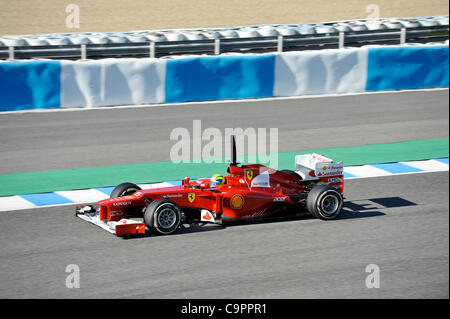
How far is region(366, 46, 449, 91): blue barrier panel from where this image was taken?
17.3 metres

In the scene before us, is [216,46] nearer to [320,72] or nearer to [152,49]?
[152,49]

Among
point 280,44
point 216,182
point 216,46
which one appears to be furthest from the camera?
point 280,44

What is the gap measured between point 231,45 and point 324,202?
9.82 metres

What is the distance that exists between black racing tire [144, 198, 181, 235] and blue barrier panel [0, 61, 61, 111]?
7487mm

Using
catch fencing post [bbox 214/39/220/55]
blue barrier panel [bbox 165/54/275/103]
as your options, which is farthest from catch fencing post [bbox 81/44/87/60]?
catch fencing post [bbox 214/39/220/55]

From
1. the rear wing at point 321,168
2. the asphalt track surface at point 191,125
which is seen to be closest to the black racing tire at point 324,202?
the rear wing at point 321,168

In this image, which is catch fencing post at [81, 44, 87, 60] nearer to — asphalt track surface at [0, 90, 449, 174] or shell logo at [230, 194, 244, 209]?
asphalt track surface at [0, 90, 449, 174]

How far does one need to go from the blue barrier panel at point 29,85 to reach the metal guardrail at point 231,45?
1029 millimetres

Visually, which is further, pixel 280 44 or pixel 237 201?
pixel 280 44

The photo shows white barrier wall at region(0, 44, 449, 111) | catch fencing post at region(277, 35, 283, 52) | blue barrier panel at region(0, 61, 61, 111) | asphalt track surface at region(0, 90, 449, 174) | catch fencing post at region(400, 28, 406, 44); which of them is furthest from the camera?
catch fencing post at region(400, 28, 406, 44)

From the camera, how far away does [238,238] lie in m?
8.34

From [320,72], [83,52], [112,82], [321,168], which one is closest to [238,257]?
[321,168]

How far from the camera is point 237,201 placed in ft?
28.6
